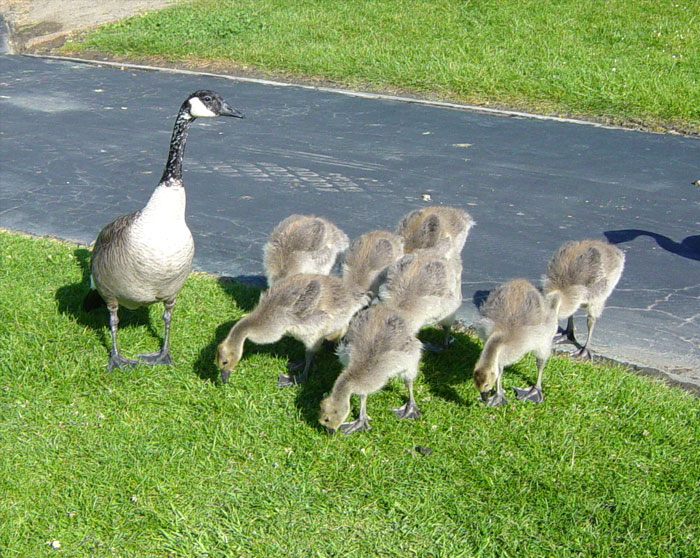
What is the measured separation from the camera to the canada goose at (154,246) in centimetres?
589

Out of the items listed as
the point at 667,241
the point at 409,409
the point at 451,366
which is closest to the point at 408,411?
the point at 409,409

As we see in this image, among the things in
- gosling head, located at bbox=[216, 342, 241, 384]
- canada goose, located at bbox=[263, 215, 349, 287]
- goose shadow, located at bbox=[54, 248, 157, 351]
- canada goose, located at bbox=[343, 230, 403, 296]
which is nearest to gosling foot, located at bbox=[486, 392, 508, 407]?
canada goose, located at bbox=[343, 230, 403, 296]

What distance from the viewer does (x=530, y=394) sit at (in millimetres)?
5984

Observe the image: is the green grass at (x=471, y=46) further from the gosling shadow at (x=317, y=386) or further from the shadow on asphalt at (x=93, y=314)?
the shadow on asphalt at (x=93, y=314)

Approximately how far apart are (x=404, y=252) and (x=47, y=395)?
303 cm

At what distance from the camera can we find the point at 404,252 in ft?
23.4

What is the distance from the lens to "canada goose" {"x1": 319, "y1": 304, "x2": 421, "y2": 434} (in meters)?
5.41

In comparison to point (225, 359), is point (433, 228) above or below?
above

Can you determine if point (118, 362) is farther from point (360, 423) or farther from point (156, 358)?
point (360, 423)

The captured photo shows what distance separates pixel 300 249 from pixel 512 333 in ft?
6.73

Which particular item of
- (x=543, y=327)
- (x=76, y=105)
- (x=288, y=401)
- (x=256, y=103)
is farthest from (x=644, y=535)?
(x=76, y=105)

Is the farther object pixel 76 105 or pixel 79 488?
pixel 76 105

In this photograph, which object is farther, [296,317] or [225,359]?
[296,317]

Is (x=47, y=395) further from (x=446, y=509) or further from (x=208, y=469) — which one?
(x=446, y=509)
